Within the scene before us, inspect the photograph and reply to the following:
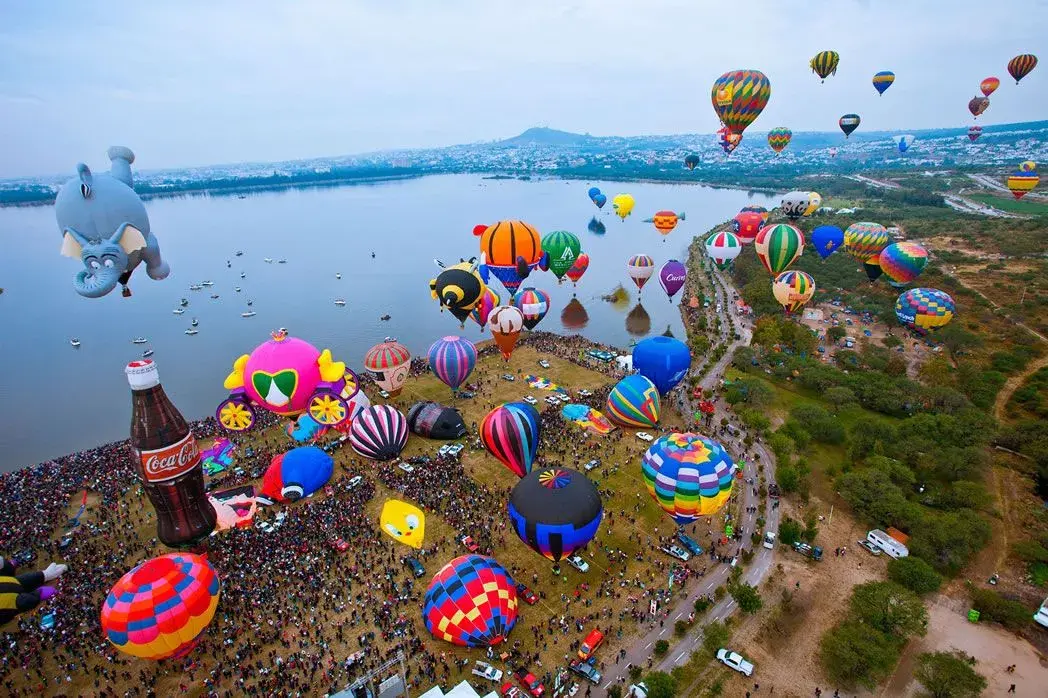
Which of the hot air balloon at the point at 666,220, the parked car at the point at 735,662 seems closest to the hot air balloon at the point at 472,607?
the parked car at the point at 735,662

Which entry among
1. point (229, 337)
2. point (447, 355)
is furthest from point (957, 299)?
point (229, 337)

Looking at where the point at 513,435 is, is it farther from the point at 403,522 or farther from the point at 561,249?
the point at 561,249

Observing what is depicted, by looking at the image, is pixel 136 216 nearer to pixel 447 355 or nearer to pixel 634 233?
pixel 447 355

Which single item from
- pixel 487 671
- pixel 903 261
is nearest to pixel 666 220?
pixel 903 261

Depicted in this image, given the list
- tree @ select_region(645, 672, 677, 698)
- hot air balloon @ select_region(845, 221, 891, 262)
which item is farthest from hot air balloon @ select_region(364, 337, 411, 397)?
hot air balloon @ select_region(845, 221, 891, 262)

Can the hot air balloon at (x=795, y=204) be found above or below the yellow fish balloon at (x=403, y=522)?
above

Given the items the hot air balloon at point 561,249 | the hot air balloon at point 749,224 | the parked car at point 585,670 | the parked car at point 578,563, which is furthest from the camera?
the hot air balloon at point 749,224

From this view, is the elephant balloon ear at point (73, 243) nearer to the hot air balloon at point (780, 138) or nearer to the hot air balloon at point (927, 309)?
the hot air balloon at point (927, 309)
